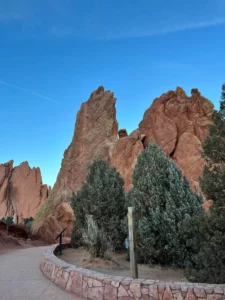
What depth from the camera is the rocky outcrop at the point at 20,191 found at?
2387 inches

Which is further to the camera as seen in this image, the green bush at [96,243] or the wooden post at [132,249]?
the green bush at [96,243]

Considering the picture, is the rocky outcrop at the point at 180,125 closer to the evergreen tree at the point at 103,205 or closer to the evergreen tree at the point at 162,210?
the evergreen tree at the point at 103,205

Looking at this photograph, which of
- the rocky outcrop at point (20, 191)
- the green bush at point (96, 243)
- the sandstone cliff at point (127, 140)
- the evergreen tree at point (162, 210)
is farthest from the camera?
the rocky outcrop at point (20, 191)

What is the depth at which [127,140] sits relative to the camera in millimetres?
30094

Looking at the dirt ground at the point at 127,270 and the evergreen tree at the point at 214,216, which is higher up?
the evergreen tree at the point at 214,216

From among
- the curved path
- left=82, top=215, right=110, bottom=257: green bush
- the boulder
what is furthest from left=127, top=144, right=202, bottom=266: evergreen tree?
the boulder

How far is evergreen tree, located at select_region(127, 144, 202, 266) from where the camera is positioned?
25.6ft

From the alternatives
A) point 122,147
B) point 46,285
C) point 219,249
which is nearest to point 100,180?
point 46,285

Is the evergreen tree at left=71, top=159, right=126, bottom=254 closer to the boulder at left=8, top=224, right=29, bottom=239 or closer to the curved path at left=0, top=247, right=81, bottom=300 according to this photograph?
the curved path at left=0, top=247, right=81, bottom=300

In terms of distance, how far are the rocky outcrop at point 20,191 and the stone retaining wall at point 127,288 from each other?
58.4 meters

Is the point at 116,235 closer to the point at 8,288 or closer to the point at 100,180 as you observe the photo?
the point at 100,180

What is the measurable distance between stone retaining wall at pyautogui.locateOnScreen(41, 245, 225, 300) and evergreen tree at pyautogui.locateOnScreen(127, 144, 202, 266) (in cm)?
276

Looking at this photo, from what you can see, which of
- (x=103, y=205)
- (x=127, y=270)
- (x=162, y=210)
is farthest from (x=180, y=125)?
(x=127, y=270)

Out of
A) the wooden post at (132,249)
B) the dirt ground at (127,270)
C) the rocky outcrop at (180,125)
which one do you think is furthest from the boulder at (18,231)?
the wooden post at (132,249)
